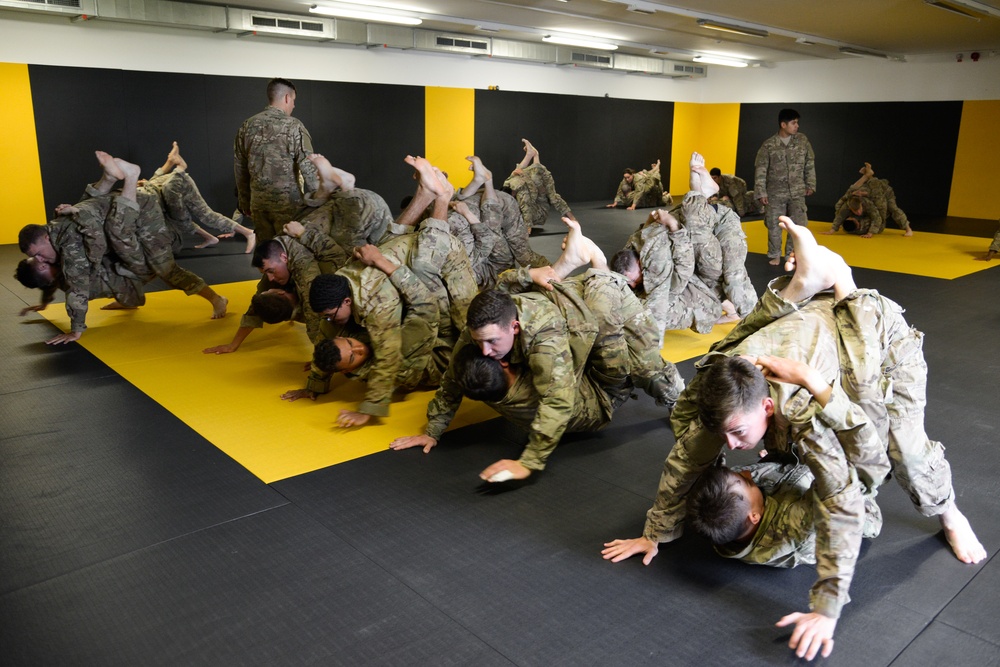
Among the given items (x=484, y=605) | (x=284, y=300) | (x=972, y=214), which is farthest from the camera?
(x=972, y=214)

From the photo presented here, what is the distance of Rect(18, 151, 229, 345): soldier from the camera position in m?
5.76

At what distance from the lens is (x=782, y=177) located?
31.4 ft

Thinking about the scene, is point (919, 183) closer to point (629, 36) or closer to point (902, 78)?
point (902, 78)

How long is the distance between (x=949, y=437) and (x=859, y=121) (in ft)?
48.4

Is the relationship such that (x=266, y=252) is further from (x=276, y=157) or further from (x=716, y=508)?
(x=716, y=508)

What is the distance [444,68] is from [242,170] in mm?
8678

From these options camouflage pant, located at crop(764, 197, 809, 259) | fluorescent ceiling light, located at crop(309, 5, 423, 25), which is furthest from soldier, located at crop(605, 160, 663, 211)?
camouflage pant, located at crop(764, 197, 809, 259)

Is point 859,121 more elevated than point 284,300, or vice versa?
point 859,121

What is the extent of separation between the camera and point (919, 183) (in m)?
16.1

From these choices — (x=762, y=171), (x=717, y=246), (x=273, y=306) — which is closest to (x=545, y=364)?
(x=273, y=306)

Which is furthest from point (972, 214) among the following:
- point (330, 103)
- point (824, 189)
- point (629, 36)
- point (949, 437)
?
point (949, 437)

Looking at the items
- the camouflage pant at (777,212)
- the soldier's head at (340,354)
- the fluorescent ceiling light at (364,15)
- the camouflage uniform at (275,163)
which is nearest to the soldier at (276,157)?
the camouflage uniform at (275,163)

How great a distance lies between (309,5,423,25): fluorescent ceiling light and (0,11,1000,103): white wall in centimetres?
135

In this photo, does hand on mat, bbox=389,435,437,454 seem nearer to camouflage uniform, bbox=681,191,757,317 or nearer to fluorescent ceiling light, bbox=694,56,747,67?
camouflage uniform, bbox=681,191,757,317
